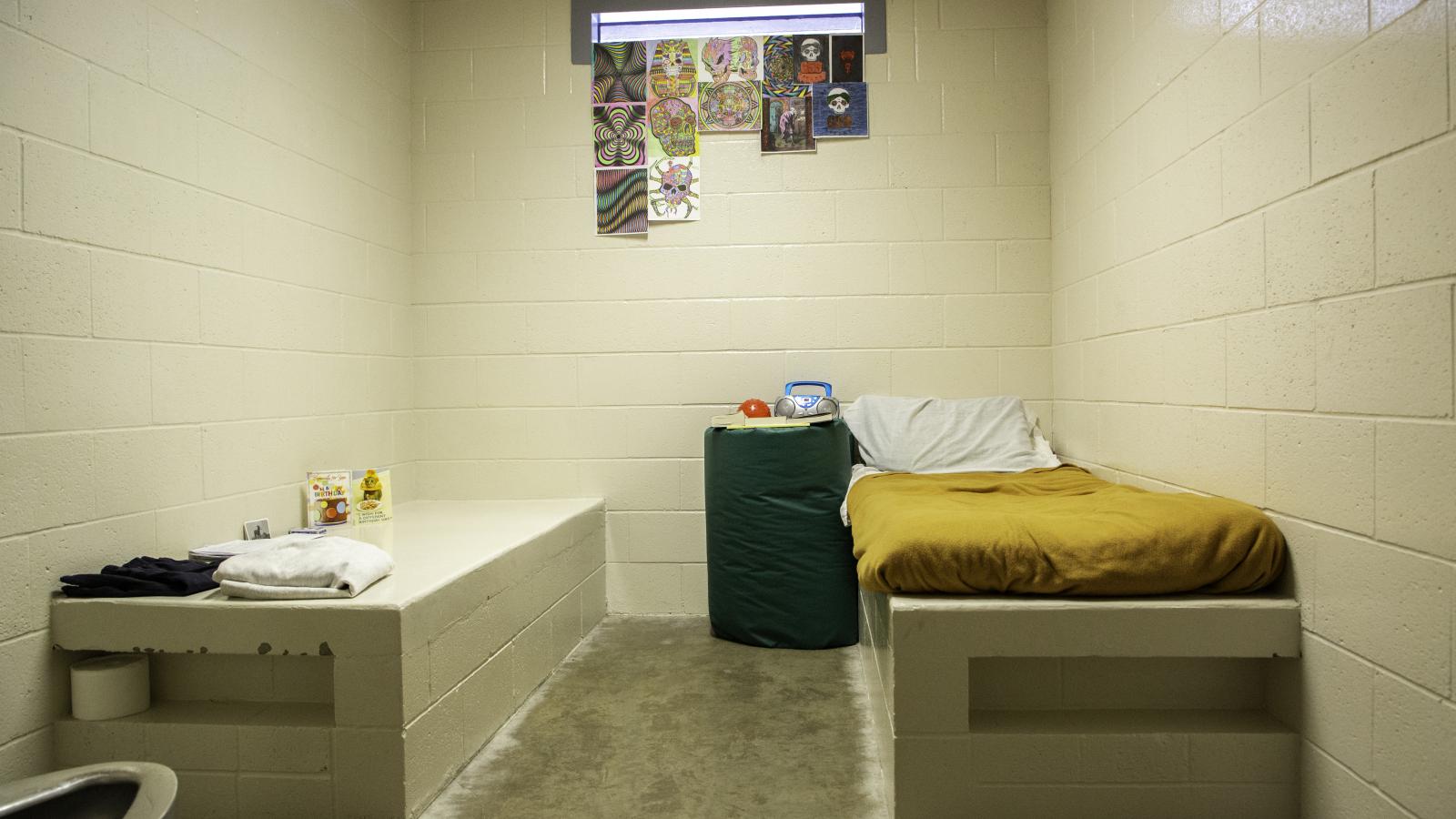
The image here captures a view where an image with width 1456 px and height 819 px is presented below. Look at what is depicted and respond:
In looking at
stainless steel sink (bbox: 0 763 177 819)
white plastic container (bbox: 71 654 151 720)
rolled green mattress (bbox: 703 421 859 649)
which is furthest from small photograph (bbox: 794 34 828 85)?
stainless steel sink (bbox: 0 763 177 819)

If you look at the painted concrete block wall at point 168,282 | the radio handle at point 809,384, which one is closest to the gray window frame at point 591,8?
the painted concrete block wall at point 168,282

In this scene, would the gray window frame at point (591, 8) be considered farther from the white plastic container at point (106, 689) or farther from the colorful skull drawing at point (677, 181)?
the white plastic container at point (106, 689)

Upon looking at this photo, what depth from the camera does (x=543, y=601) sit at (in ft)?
9.75

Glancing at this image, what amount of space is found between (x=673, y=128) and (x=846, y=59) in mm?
795

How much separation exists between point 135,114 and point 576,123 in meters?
1.88

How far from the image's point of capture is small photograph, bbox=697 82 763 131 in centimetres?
384

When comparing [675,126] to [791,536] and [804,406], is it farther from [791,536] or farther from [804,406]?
[791,536]

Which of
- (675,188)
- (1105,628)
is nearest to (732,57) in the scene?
(675,188)

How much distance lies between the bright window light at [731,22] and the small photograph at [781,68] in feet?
0.25

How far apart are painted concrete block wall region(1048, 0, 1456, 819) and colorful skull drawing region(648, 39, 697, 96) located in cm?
181

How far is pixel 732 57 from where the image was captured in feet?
12.6

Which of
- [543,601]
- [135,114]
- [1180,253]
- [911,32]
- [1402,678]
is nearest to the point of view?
[1402,678]

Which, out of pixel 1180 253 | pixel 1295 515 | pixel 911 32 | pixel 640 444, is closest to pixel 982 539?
pixel 1295 515

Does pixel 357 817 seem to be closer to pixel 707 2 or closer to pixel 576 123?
pixel 576 123
